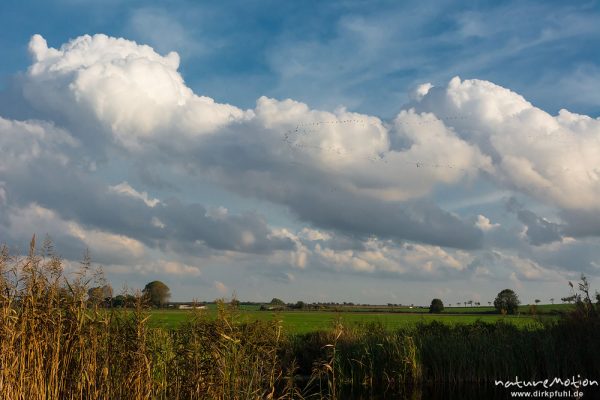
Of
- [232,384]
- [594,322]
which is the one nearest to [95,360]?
[232,384]

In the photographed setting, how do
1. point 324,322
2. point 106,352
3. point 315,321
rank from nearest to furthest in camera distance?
point 106,352
point 324,322
point 315,321

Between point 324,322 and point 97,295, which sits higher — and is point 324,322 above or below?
below

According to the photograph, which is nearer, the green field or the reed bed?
the reed bed

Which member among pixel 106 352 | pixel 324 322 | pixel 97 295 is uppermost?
pixel 97 295

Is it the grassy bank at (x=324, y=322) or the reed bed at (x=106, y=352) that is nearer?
the reed bed at (x=106, y=352)

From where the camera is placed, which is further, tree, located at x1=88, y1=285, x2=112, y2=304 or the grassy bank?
the grassy bank

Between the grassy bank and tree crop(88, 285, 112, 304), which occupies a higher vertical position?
tree crop(88, 285, 112, 304)

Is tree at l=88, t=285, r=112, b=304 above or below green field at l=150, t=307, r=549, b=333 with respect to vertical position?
above

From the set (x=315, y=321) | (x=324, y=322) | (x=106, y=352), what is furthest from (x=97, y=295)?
(x=315, y=321)

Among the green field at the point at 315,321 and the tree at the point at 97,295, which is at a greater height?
the tree at the point at 97,295

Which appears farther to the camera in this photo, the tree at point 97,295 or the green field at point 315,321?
the green field at point 315,321

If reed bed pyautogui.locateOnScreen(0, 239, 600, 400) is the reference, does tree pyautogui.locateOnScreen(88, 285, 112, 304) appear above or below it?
above

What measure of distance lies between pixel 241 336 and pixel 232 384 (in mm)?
1383

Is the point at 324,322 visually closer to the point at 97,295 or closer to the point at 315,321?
the point at 315,321
